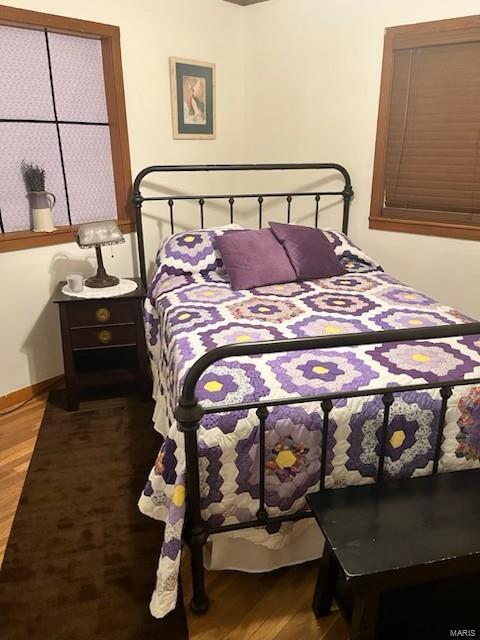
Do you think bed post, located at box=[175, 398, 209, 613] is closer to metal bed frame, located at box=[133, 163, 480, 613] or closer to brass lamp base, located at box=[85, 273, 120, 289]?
metal bed frame, located at box=[133, 163, 480, 613]

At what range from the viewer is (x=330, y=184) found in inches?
120

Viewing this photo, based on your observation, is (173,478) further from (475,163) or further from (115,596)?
(475,163)

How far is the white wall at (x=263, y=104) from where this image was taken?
A: 8.36 ft

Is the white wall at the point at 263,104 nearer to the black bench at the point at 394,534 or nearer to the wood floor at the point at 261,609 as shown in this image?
the wood floor at the point at 261,609

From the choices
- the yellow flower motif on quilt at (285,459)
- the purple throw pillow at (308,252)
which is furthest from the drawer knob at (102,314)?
the yellow flower motif on quilt at (285,459)

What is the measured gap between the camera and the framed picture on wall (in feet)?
9.45

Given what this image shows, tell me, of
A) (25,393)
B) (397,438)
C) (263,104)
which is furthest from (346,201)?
(25,393)

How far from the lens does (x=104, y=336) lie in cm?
250

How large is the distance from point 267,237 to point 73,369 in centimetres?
121

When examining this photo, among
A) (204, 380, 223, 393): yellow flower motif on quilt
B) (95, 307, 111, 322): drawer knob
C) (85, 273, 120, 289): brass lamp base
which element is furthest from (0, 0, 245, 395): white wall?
(204, 380, 223, 393): yellow flower motif on quilt

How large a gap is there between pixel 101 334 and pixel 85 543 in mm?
1082

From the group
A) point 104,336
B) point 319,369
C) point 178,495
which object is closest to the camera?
point 178,495

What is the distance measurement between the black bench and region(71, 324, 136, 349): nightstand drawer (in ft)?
4.91

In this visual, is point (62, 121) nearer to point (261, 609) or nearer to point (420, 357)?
point (420, 357)
